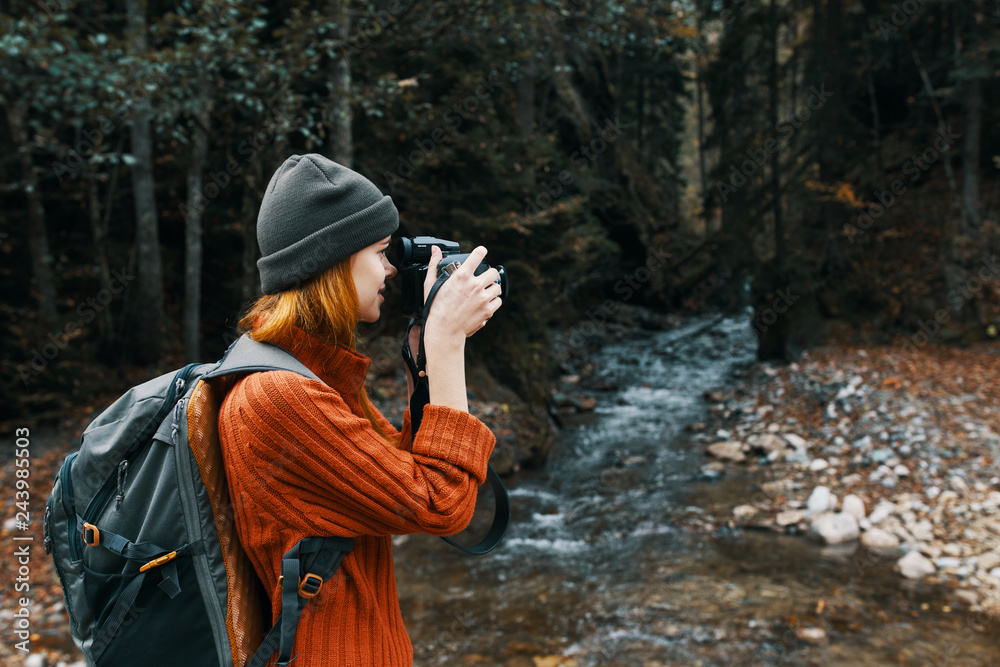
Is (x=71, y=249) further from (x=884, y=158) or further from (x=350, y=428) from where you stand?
(x=884, y=158)

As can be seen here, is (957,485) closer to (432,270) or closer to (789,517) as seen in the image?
(789,517)

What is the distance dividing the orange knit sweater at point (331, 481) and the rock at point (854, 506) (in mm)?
6404

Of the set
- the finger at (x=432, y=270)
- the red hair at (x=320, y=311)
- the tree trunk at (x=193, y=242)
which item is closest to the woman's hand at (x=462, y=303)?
the finger at (x=432, y=270)

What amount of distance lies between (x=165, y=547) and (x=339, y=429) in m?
0.44

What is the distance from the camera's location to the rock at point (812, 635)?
4.35 m

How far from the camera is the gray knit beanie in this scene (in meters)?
1.45

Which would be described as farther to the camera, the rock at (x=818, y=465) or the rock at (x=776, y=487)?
the rock at (x=818, y=465)

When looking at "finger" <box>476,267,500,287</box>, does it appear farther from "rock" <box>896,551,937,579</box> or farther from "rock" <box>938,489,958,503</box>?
"rock" <box>938,489,958,503</box>

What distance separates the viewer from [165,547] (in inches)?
50.1

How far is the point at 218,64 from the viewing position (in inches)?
242

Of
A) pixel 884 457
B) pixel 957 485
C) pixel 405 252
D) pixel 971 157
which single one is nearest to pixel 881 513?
pixel 957 485

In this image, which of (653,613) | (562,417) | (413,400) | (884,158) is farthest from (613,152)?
(413,400)

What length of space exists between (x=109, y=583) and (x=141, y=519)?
143 millimetres

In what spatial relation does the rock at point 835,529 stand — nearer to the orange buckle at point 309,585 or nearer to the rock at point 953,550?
the rock at point 953,550
